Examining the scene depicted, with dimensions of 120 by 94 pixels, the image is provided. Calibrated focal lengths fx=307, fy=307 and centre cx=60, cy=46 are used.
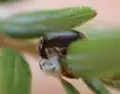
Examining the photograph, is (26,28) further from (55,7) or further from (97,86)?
(55,7)

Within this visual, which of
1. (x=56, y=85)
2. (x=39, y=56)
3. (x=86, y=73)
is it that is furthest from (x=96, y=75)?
(x=56, y=85)

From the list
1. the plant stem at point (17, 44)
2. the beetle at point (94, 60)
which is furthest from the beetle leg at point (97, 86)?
the plant stem at point (17, 44)

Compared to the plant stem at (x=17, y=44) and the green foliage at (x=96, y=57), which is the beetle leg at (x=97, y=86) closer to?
the green foliage at (x=96, y=57)

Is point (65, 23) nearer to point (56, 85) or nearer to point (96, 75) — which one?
point (96, 75)

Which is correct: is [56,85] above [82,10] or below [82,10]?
below

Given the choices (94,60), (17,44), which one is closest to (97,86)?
(94,60)

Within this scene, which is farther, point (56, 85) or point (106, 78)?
point (56, 85)

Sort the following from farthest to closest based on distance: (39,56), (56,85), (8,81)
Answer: (56,85) < (39,56) < (8,81)
